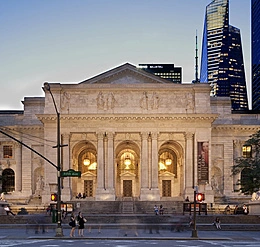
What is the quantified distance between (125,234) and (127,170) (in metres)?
39.2

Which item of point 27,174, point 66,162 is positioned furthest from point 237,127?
point 27,174

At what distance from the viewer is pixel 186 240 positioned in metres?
32.4

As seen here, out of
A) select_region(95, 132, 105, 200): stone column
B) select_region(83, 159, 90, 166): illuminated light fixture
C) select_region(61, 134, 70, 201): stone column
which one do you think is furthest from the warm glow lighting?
select_region(61, 134, 70, 201): stone column

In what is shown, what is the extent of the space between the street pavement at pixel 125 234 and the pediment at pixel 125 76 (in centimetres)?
3053

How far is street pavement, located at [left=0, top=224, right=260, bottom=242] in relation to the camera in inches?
1329

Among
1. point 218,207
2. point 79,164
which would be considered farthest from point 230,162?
point 79,164

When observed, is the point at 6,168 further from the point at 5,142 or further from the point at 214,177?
the point at 214,177

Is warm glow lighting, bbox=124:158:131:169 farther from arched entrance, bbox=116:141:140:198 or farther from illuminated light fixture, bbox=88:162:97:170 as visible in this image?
illuminated light fixture, bbox=88:162:97:170

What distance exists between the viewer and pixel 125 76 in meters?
70.0

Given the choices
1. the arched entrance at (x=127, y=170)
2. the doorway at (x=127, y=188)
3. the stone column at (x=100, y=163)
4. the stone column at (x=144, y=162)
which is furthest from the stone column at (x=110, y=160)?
the doorway at (x=127, y=188)

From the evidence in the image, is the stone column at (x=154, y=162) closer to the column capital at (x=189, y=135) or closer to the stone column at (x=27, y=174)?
→ the column capital at (x=189, y=135)

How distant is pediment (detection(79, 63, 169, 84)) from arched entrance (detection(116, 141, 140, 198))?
924cm

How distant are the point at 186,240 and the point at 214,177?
132 ft

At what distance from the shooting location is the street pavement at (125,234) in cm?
3375
